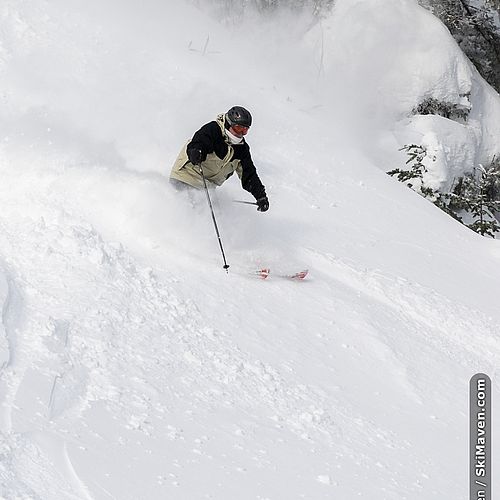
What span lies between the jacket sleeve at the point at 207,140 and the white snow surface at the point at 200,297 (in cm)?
52

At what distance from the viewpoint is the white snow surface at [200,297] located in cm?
376

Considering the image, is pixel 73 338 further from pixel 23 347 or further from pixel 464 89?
pixel 464 89

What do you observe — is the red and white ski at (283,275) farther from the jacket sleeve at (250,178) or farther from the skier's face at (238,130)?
the skier's face at (238,130)

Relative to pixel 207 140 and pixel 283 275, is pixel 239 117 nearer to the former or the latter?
pixel 207 140

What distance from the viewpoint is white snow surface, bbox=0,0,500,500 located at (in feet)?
12.3

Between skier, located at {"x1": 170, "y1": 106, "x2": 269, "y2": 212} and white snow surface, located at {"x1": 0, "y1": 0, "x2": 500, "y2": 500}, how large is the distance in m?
0.21

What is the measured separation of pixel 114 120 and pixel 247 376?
5.08 m

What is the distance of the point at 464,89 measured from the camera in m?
15.5

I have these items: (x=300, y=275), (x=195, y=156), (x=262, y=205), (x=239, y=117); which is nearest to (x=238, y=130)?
(x=239, y=117)

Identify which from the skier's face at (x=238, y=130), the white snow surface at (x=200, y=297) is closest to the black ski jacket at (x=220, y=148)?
the skier's face at (x=238, y=130)

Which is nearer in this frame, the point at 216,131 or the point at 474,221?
the point at 216,131

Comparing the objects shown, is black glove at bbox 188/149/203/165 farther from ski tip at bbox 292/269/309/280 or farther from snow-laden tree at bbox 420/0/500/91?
snow-laden tree at bbox 420/0/500/91

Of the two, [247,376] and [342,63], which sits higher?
[247,376]

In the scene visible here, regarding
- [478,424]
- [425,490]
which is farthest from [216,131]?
[425,490]
